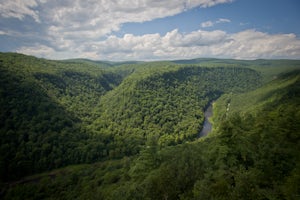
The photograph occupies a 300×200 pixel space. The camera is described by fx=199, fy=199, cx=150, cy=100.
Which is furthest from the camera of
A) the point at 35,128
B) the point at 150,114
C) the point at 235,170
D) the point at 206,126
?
the point at 150,114

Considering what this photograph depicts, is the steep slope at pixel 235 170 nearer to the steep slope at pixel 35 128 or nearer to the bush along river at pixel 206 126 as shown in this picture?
the steep slope at pixel 35 128

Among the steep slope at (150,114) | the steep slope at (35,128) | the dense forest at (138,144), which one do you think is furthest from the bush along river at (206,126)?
the steep slope at (35,128)

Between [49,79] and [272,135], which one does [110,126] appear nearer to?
[49,79]

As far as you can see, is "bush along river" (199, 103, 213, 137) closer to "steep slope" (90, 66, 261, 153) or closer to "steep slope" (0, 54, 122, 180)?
"steep slope" (90, 66, 261, 153)

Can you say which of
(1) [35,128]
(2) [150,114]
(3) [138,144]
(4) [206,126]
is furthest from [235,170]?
(2) [150,114]

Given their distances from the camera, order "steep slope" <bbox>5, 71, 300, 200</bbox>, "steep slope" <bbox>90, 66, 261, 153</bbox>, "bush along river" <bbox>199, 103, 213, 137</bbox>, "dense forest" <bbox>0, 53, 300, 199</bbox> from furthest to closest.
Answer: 1. "bush along river" <bbox>199, 103, 213, 137</bbox>
2. "steep slope" <bbox>90, 66, 261, 153</bbox>
3. "dense forest" <bbox>0, 53, 300, 199</bbox>
4. "steep slope" <bbox>5, 71, 300, 200</bbox>

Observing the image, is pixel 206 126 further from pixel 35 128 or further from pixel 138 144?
pixel 35 128

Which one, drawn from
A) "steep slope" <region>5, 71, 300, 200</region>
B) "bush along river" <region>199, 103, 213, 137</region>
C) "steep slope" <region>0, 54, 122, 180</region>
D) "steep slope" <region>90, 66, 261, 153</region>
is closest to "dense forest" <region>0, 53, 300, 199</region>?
"steep slope" <region>5, 71, 300, 200</region>

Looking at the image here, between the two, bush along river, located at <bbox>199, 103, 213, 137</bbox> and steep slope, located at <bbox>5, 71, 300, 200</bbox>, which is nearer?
steep slope, located at <bbox>5, 71, 300, 200</bbox>

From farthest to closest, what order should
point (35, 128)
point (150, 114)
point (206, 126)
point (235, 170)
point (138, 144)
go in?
point (150, 114) < point (206, 126) < point (35, 128) < point (138, 144) < point (235, 170)
